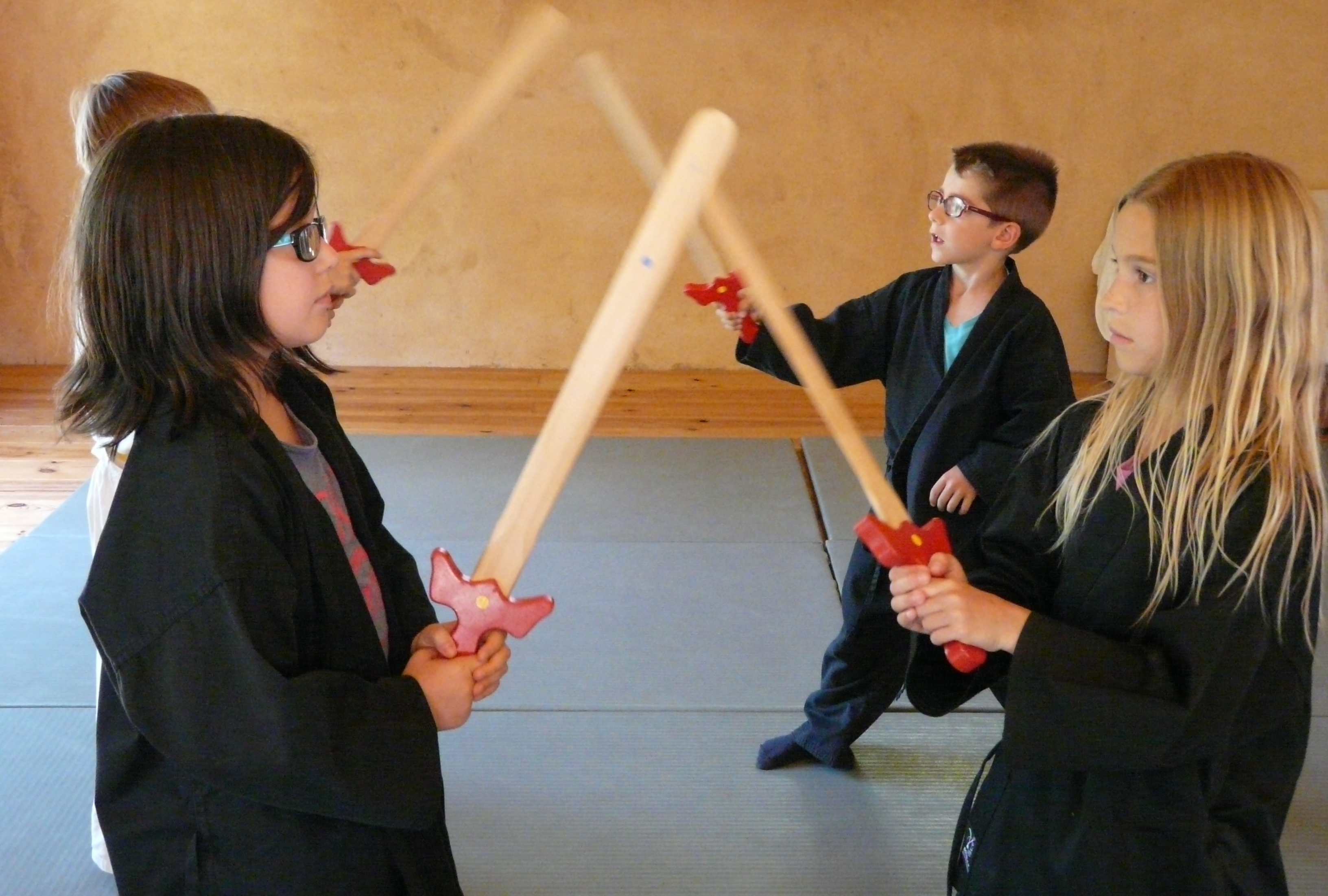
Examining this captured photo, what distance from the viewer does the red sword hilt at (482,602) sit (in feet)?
3.83

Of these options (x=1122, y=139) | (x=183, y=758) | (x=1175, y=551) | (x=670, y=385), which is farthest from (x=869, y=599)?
(x=1122, y=139)

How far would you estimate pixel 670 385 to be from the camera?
5.29 metres

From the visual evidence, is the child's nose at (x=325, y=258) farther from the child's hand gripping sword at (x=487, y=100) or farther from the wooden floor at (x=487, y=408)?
the wooden floor at (x=487, y=408)

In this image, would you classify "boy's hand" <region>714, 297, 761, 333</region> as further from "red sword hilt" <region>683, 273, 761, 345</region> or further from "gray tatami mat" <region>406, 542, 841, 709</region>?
"gray tatami mat" <region>406, 542, 841, 709</region>

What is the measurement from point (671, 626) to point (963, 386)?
3.42ft

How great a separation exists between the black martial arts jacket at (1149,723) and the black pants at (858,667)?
0.80m

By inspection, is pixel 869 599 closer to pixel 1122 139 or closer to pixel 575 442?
pixel 575 442

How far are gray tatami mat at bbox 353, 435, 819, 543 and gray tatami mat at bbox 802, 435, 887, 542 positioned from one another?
56 millimetres

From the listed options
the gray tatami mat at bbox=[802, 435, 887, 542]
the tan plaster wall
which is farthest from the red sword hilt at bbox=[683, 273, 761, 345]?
the tan plaster wall

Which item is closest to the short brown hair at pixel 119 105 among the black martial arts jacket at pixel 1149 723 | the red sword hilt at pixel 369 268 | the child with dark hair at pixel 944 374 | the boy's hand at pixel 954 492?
the red sword hilt at pixel 369 268

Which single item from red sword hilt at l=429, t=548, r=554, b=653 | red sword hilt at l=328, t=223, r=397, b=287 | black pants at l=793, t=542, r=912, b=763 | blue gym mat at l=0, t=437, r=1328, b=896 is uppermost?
red sword hilt at l=328, t=223, r=397, b=287

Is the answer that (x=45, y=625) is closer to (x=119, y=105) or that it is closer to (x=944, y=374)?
(x=119, y=105)

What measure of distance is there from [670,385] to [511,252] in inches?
38.6

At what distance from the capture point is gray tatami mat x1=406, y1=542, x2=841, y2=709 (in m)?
2.54
